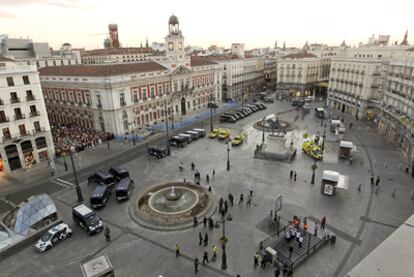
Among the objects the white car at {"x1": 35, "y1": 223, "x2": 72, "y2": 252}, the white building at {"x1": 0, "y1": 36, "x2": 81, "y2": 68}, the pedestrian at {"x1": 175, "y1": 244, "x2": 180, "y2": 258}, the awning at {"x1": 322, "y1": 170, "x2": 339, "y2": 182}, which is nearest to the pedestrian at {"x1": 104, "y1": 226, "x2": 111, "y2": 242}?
the white car at {"x1": 35, "y1": 223, "x2": 72, "y2": 252}

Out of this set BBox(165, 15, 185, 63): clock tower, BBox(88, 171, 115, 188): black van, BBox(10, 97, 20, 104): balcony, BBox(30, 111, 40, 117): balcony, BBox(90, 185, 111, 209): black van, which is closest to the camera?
BBox(90, 185, 111, 209): black van

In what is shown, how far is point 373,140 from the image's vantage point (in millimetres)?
46531

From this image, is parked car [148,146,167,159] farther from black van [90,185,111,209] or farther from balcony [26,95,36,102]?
balcony [26,95,36,102]

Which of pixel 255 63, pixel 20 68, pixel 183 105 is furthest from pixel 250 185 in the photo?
pixel 255 63

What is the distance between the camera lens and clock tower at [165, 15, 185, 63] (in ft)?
209

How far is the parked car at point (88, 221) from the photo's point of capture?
910 inches

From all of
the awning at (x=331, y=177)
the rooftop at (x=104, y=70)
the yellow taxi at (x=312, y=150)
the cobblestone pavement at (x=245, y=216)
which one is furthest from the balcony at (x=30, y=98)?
the yellow taxi at (x=312, y=150)

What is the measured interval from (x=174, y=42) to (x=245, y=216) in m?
50.4

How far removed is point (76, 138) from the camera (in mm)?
47625

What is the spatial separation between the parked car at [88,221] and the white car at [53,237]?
118 centimetres

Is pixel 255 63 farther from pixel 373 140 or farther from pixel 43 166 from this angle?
pixel 43 166

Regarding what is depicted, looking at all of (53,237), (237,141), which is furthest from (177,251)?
(237,141)

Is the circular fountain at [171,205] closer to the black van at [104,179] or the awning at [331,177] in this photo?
the black van at [104,179]

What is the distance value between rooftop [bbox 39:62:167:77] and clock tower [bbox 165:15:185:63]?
16.0 feet
